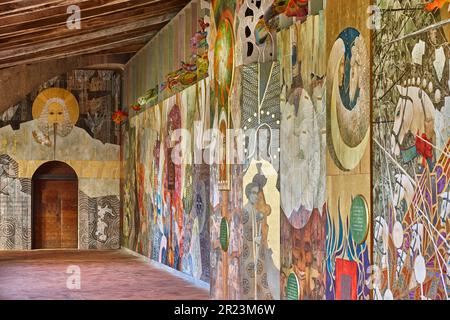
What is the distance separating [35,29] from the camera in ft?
44.9

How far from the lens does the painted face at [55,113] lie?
21.8 meters

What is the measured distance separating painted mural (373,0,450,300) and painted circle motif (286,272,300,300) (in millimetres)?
1790

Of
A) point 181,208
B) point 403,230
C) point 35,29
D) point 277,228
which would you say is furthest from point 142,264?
point 403,230

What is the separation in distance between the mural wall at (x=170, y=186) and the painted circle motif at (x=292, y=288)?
493cm

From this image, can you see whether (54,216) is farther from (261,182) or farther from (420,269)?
(420,269)

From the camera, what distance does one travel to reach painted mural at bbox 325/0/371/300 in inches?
256

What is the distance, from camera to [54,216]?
2192 centimetres

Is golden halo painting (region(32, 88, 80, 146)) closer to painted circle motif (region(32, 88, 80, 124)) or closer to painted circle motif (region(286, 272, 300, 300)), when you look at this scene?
painted circle motif (region(32, 88, 80, 124))

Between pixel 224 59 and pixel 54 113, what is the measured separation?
12.4 meters

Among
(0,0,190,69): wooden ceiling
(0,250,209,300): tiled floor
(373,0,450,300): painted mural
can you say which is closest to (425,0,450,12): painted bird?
(373,0,450,300): painted mural

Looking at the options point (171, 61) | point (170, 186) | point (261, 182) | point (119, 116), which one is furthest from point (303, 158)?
point (119, 116)

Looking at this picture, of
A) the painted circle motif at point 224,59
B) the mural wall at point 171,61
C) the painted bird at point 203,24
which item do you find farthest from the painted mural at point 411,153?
the painted bird at point 203,24

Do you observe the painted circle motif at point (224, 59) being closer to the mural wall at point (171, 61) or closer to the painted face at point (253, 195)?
the painted face at point (253, 195)

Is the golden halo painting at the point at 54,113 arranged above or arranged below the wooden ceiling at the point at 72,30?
below
